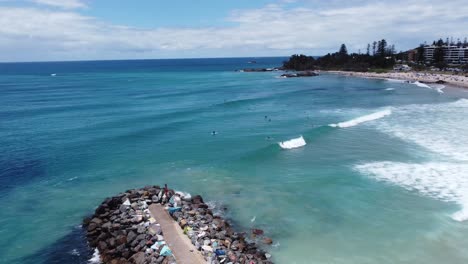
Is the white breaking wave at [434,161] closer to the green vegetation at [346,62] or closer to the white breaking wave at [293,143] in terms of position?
the white breaking wave at [293,143]

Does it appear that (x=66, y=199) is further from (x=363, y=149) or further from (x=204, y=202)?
(x=363, y=149)

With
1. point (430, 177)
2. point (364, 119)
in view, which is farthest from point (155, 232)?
point (364, 119)

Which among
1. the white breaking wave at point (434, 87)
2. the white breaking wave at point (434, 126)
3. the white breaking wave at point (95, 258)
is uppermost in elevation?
the white breaking wave at point (434, 87)

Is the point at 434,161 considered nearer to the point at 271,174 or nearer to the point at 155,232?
the point at 271,174

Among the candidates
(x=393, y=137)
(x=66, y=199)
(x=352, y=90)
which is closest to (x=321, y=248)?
(x=66, y=199)

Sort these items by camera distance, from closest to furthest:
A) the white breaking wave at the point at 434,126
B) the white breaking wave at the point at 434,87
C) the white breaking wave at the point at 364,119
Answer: the white breaking wave at the point at 434,126 < the white breaking wave at the point at 364,119 < the white breaking wave at the point at 434,87

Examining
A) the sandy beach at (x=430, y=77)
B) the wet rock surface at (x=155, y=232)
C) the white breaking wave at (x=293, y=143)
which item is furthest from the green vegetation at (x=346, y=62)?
the wet rock surface at (x=155, y=232)
